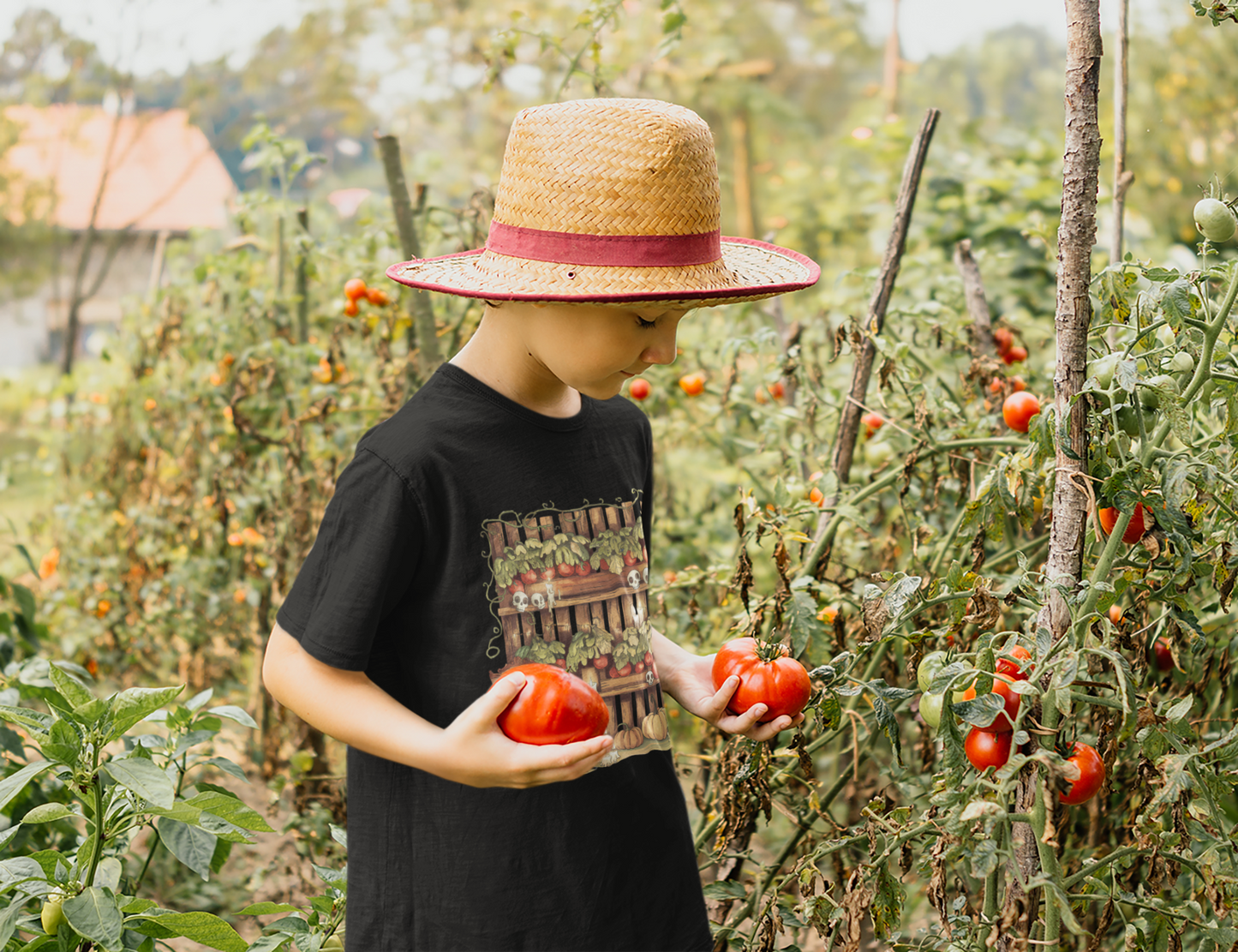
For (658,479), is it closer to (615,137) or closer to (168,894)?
(168,894)

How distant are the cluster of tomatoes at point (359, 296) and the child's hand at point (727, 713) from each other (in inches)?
51.8

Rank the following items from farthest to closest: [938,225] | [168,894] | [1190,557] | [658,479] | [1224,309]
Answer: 1. [938,225]
2. [658,479]
3. [168,894]
4. [1190,557]
5. [1224,309]

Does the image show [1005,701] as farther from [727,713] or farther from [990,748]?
[727,713]

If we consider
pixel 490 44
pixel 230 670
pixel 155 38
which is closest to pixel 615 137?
pixel 490 44

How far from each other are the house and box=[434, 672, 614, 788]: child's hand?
3.05 meters

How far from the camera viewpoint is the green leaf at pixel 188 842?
1.11 m

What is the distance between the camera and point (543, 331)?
100cm

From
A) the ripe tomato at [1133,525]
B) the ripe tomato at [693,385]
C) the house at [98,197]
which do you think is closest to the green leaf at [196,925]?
the ripe tomato at [1133,525]

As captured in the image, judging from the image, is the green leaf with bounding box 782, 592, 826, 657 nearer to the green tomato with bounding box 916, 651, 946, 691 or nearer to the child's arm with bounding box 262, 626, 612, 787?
the green tomato with bounding box 916, 651, 946, 691

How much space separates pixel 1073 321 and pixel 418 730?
701 mm

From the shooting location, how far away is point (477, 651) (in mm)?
1037

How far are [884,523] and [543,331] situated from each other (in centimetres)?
124

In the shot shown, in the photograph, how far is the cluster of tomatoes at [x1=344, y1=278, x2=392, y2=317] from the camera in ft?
7.20

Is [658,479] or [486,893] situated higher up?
[486,893]
